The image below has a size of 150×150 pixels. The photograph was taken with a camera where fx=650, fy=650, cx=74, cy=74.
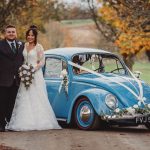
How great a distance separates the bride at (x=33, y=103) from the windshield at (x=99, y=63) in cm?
80

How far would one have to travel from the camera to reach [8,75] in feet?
42.0

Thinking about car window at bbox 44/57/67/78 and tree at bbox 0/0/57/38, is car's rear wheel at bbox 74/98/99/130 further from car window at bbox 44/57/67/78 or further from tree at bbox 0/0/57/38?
tree at bbox 0/0/57/38

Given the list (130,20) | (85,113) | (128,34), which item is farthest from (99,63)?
(128,34)

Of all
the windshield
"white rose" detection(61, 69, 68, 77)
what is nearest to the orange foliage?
the windshield

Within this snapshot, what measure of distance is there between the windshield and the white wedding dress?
2.72 ft

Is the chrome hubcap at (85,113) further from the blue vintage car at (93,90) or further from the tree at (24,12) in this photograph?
the tree at (24,12)

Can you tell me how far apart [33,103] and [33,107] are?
0.09 m

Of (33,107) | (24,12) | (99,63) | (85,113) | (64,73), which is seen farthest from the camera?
(24,12)

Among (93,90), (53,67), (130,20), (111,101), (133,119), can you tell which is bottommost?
(133,119)

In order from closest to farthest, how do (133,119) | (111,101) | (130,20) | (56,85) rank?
(133,119)
(111,101)
(56,85)
(130,20)

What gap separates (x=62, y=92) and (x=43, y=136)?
86.1 inches

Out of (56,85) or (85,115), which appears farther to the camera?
(56,85)

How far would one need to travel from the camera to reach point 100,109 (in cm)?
1250

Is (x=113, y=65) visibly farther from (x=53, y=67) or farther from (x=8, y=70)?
(x=8, y=70)
